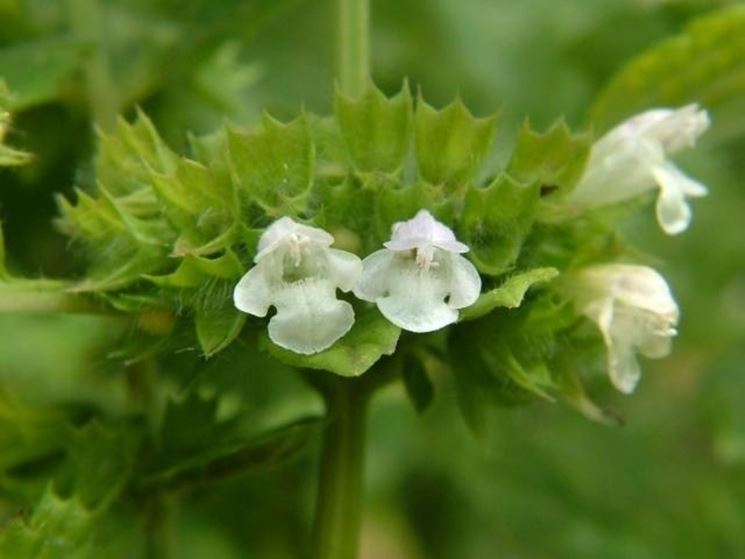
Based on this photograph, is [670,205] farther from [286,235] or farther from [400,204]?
[286,235]

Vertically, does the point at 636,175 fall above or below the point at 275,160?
above

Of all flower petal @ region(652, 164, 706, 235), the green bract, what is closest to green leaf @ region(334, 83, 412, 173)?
the green bract

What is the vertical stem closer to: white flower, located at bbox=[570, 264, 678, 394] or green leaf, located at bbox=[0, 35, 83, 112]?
green leaf, located at bbox=[0, 35, 83, 112]

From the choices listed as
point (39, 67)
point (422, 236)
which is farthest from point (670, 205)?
point (39, 67)

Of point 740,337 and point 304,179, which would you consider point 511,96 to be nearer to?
point 740,337

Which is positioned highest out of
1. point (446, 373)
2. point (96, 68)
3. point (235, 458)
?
point (96, 68)

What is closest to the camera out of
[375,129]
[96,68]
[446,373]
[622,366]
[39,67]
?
[375,129]
